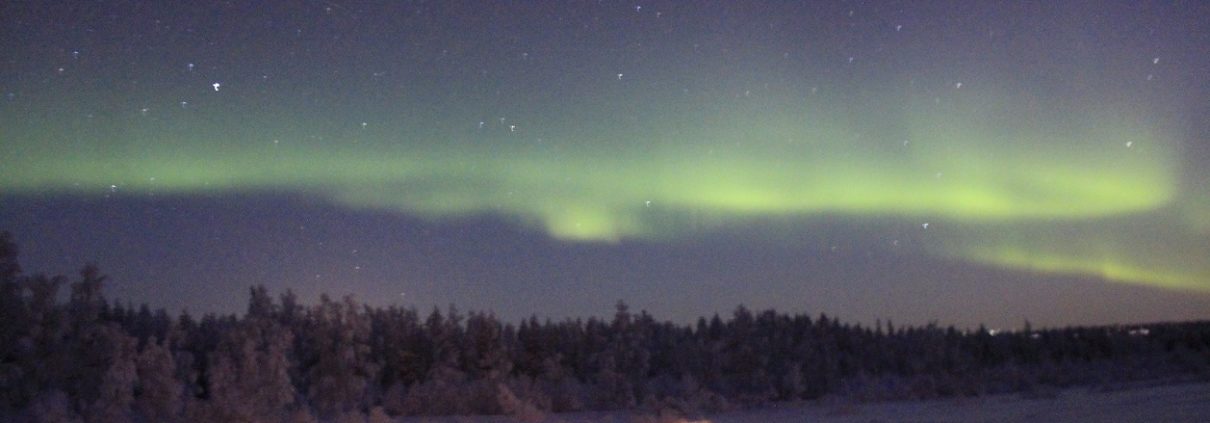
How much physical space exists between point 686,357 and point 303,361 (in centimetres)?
1927

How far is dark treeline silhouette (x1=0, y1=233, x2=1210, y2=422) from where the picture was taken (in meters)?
28.7

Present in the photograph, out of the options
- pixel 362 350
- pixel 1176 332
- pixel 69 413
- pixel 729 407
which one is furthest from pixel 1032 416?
pixel 1176 332

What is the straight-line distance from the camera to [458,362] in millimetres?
44875

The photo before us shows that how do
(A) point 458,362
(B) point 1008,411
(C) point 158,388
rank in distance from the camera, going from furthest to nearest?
1. (A) point 458,362
2. (B) point 1008,411
3. (C) point 158,388

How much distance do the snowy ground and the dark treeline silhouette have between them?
62.0 inches

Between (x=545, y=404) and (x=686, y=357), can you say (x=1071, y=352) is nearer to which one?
(x=686, y=357)

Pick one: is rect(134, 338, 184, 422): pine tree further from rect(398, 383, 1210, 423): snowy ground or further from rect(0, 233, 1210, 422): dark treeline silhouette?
rect(398, 383, 1210, 423): snowy ground

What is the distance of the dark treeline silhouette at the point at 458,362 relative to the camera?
28734 millimetres

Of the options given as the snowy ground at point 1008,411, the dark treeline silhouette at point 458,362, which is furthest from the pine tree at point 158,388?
the snowy ground at point 1008,411

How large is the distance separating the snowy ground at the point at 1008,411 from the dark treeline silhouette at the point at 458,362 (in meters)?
1.57

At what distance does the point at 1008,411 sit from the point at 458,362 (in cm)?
1966

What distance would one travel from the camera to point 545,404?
3688cm

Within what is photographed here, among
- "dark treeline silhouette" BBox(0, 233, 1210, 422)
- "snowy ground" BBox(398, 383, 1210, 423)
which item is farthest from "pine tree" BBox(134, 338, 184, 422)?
"snowy ground" BBox(398, 383, 1210, 423)

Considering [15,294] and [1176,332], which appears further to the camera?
[1176,332]
